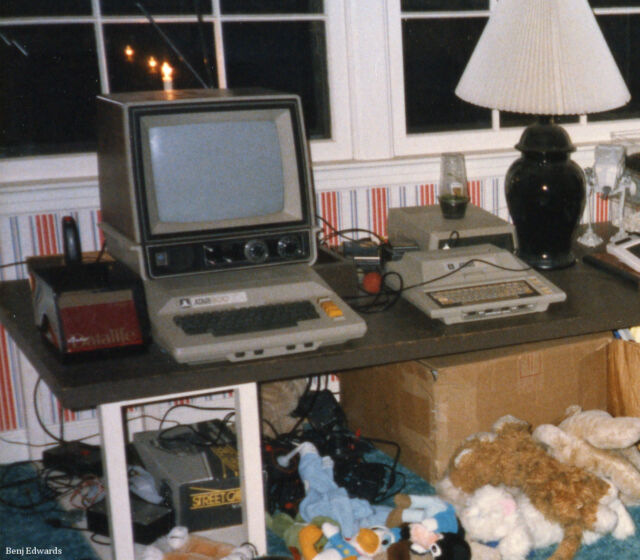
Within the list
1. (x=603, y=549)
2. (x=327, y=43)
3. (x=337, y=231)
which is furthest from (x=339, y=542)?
(x=327, y=43)

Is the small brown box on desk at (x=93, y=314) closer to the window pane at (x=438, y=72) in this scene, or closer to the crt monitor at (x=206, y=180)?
the crt monitor at (x=206, y=180)

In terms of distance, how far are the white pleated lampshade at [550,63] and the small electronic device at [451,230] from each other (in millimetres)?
309

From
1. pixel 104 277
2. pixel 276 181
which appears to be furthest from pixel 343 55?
pixel 104 277

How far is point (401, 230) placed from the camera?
226 cm

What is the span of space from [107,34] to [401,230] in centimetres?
103

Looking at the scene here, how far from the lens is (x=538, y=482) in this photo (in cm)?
188

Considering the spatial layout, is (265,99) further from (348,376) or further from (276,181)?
(348,376)

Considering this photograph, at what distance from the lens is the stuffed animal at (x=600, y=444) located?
1979 millimetres

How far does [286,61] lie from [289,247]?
326 inches

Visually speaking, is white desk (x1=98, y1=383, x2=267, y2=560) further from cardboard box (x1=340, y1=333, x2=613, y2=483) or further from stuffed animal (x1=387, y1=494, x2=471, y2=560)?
cardboard box (x1=340, y1=333, x2=613, y2=483)

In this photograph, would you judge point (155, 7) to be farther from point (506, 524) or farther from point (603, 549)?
point (603, 549)

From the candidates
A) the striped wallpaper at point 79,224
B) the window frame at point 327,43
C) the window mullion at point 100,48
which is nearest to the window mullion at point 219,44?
the window frame at point 327,43

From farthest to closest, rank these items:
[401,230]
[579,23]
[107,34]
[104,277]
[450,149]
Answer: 1. [450,149]
2. [107,34]
3. [401,230]
4. [579,23]
5. [104,277]

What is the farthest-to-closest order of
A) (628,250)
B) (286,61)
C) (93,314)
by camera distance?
1. (286,61)
2. (628,250)
3. (93,314)
